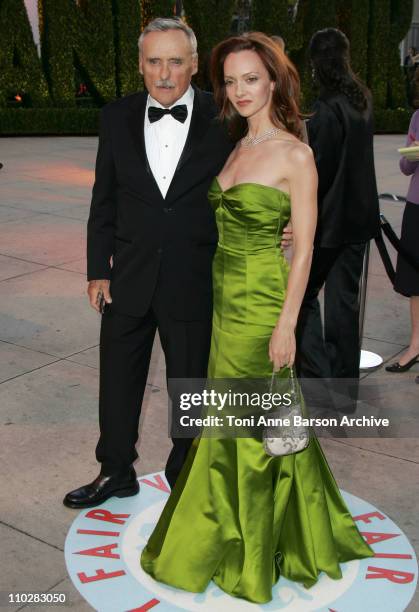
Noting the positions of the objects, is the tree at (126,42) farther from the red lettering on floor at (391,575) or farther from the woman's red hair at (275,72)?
the red lettering on floor at (391,575)

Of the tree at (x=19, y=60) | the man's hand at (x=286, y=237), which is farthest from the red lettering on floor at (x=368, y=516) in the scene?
the tree at (x=19, y=60)

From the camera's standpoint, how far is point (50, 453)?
4.45 m

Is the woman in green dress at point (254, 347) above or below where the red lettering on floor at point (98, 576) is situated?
above

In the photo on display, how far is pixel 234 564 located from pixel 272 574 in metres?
0.15

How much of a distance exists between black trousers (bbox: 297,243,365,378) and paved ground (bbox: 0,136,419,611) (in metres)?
0.54

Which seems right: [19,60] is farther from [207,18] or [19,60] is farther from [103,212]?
[103,212]

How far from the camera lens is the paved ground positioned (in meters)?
3.73

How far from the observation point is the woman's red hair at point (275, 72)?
9.89 feet

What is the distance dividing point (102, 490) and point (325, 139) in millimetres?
2221

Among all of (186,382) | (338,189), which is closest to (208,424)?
(186,382)

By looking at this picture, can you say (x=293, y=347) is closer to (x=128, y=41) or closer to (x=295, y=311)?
(x=295, y=311)

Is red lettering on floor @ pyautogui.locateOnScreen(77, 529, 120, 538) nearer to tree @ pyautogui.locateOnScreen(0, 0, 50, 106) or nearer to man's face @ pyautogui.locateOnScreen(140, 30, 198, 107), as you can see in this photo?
man's face @ pyautogui.locateOnScreen(140, 30, 198, 107)

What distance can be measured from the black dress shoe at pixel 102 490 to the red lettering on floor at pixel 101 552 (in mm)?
366

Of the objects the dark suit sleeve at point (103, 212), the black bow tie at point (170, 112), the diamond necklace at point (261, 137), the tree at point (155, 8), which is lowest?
the dark suit sleeve at point (103, 212)
